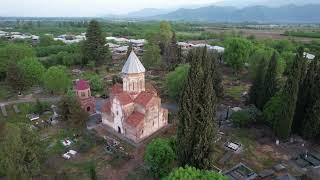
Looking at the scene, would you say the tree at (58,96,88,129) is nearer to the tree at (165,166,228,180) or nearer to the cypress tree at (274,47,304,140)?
the tree at (165,166,228,180)

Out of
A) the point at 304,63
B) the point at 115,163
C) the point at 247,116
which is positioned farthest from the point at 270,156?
the point at 115,163

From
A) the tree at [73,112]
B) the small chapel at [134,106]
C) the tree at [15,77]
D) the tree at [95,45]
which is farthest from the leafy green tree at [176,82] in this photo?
the tree at [95,45]

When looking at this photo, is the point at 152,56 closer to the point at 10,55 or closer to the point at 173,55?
the point at 173,55

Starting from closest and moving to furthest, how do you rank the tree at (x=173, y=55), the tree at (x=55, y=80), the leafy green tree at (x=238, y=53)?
the tree at (x=55, y=80), the leafy green tree at (x=238, y=53), the tree at (x=173, y=55)

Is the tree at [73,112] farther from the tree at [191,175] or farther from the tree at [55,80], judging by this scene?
the tree at [191,175]

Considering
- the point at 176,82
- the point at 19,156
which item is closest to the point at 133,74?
the point at 176,82

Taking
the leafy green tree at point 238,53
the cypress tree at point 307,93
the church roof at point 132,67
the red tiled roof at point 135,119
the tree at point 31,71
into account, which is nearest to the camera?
the cypress tree at point 307,93

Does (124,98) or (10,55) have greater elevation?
(10,55)

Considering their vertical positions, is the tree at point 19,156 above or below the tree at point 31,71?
below
